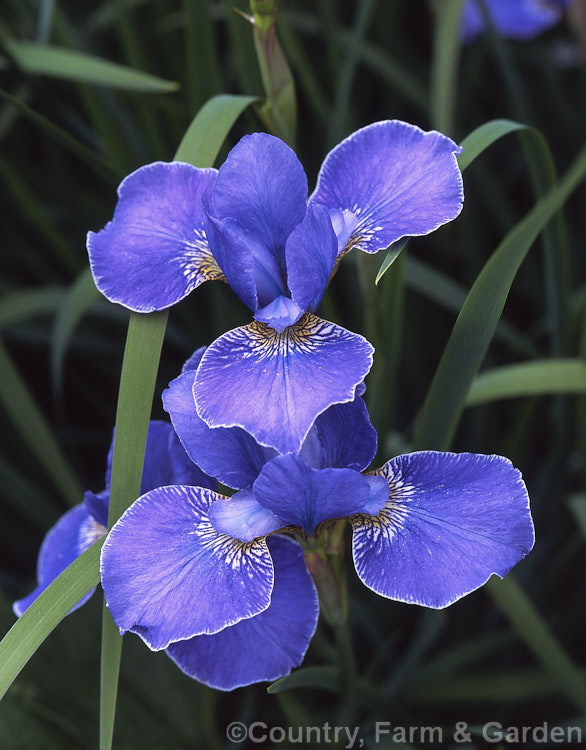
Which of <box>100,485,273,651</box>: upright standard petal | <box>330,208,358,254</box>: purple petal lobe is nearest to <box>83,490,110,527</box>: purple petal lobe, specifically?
<box>100,485,273,651</box>: upright standard petal

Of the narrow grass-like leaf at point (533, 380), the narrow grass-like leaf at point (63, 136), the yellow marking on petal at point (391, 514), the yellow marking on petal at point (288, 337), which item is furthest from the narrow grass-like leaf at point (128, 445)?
the narrow grass-like leaf at point (533, 380)

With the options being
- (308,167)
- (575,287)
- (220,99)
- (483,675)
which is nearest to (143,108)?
(308,167)

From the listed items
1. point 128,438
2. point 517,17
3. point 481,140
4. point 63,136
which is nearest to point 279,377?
point 128,438

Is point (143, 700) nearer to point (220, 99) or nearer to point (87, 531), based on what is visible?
point (87, 531)

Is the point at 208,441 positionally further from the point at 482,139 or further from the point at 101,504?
the point at 482,139

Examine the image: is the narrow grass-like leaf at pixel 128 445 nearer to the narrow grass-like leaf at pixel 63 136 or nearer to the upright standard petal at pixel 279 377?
the upright standard petal at pixel 279 377
